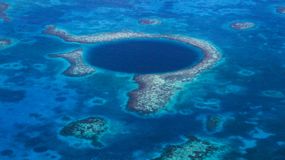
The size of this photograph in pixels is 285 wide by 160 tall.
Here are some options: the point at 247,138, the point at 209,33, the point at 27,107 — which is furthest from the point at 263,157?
the point at 209,33

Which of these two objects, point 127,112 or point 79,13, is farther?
point 79,13

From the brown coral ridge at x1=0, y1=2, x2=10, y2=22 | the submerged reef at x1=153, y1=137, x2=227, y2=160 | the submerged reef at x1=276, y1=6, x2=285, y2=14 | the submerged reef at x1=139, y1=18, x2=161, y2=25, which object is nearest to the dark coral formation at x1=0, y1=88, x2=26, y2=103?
the submerged reef at x1=153, y1=137, x2=227, y2=160

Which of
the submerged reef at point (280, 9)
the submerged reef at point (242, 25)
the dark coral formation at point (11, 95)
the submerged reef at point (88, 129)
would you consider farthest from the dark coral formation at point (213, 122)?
the submerged reef at point (280, 9)

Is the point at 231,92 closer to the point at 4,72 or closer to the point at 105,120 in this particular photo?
the point at 105,120

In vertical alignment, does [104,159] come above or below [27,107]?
below

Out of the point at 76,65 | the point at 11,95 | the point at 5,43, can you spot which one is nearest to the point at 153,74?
the point at 76,65

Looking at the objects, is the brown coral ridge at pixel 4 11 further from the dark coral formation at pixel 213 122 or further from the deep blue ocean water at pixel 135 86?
the dark coral formation at pixel 213 122

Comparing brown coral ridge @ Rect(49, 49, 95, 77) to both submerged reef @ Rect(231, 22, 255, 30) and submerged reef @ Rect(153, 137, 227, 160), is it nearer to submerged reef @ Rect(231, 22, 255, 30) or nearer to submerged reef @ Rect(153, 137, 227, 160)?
submerged reef @ Rect(153, 137, 227, 160)

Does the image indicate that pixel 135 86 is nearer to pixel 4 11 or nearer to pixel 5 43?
pixel 5 43
